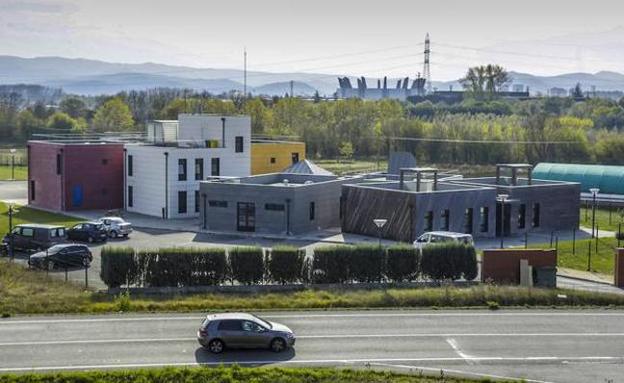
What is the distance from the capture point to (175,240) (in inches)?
1652

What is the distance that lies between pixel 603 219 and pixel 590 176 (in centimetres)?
912

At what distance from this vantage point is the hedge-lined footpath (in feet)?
64.0

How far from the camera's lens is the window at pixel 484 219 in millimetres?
43719

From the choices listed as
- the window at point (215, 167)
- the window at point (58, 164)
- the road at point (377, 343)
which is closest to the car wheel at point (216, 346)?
the road at point (377, 343)

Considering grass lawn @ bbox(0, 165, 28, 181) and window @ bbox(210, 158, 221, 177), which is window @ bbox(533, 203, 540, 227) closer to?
window @ bbox(210, 158, 221, 177)

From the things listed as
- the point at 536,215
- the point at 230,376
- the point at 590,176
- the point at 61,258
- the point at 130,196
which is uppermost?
the point at 590,176

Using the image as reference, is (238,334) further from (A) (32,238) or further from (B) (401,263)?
(A) (32,238)

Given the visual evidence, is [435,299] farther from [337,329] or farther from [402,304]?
[337,329]

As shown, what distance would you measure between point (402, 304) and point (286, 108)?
250ft

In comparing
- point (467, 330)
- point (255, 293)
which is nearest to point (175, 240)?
point (255, 293)

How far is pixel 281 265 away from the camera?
99.9ft

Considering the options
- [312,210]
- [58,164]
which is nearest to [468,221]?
[312,210]

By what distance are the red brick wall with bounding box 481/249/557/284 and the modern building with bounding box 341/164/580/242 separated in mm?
9294

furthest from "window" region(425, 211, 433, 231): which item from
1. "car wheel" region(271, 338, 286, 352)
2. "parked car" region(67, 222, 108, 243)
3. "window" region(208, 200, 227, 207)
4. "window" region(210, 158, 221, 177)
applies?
"car wheel" region(271, 338, 286, 352)
